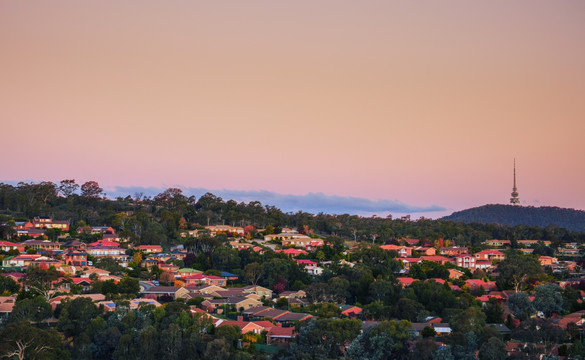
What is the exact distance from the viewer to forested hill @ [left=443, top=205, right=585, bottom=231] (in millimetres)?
152750

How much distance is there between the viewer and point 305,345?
32531 mm

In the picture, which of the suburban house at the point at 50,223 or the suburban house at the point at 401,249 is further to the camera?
the suburban house at the point at 50,223

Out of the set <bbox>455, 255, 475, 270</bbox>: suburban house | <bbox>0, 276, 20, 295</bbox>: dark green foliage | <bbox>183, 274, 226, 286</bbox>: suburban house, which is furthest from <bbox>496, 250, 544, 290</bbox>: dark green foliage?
<bbox>0, 276, 20, 295</bbox>: dark green foliage

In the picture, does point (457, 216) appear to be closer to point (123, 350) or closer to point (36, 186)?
point (36, 186)

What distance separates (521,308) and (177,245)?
111 ft

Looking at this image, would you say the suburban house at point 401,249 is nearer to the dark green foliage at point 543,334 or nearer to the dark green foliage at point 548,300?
the dark green foliage at point 548,300

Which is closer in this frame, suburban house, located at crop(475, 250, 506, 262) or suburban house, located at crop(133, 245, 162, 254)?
suburban house, located at crop(133, 245, 162, 254)

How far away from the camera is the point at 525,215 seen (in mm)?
155875

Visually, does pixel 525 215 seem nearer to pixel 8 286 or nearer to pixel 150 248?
pixel 150 248

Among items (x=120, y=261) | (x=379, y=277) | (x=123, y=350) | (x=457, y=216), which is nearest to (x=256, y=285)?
(x=379, y=277)

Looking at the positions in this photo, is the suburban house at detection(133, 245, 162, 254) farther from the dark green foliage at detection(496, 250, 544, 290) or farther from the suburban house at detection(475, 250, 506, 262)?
the suburban house at detection(475, 250, 506, 262)

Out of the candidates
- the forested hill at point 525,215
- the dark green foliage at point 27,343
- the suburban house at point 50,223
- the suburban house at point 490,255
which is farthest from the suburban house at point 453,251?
the forested hill at point 525,215

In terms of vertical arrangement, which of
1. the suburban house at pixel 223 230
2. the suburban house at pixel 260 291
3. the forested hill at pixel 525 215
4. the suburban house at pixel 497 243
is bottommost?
the suburban house at pixel 260 291

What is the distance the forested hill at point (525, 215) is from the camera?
152750 mm
